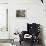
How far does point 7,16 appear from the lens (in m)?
3.47

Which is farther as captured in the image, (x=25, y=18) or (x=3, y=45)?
(x=25, y=18)

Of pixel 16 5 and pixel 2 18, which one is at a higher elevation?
pixel 16 5

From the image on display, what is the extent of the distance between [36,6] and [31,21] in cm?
50

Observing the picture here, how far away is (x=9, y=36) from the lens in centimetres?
343

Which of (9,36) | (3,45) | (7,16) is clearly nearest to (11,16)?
(7,16)

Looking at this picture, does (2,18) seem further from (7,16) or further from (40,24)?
(40,24)

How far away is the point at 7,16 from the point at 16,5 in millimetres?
464

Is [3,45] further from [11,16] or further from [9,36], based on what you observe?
[11,16]

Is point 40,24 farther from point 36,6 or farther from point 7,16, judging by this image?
point 7,16

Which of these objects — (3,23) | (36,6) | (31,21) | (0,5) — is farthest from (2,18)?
(36,6)

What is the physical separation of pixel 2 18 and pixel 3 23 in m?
0.17

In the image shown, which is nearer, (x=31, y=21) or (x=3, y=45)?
(x=3, y=45)

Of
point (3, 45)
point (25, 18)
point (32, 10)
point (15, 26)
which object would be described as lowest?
point (3, 45)

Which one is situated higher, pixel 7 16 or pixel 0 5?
pixel 0 5
